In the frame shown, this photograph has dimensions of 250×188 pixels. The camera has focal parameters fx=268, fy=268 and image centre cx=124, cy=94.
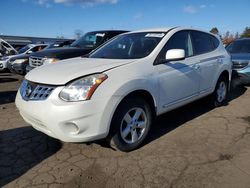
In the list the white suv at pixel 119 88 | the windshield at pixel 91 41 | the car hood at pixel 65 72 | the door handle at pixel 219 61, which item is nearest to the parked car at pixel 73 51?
the windshield at pixel 91 41

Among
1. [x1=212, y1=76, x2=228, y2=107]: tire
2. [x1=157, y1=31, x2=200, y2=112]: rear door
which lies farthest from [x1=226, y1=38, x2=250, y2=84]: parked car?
[x1=157, y1=31, x2=200, y2=112]: rear door

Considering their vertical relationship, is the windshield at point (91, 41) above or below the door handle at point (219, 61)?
above

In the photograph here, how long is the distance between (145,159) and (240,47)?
688 cm

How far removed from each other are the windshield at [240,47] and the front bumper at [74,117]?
22.4ft

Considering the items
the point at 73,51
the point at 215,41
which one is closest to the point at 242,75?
the point at 215,41

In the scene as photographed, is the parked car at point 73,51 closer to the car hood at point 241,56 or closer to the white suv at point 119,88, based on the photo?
the white suv at point 119,88

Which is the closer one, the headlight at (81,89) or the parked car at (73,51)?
the headlight at (81,89)

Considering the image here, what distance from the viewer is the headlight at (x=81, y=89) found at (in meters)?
3.09

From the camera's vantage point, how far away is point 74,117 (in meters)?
3.05

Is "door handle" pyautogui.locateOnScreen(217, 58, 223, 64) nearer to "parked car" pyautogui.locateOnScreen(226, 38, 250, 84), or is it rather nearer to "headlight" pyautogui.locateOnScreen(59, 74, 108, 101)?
"parked car" pyautogui.locateOnScreen(226, 38, 250, 84)

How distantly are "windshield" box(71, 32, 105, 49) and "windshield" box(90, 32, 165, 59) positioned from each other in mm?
3392

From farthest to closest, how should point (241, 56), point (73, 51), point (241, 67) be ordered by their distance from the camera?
point (241, 56), point (241, 67), point (73, 51)

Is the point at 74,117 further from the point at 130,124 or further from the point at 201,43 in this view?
the point at 201,43

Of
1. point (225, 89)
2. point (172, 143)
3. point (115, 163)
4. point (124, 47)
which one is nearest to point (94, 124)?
point (115, 163)
